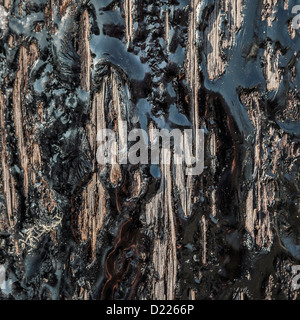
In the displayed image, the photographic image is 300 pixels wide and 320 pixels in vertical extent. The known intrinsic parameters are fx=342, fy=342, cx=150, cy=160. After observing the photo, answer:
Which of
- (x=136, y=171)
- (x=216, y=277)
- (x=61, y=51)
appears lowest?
(x=216, y=277)

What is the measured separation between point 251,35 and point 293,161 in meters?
0.13

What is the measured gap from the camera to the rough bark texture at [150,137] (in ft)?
1.05

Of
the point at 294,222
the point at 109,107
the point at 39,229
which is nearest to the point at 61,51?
the point at 109,107

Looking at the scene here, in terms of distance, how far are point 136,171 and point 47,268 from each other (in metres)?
0.13

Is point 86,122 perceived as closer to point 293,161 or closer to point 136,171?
point 136,171

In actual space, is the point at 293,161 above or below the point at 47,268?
above

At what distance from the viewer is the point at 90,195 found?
33 cm

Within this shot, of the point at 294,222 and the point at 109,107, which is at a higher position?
the point at 109,107

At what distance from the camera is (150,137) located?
0.33 m

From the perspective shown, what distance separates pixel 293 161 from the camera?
33 cm

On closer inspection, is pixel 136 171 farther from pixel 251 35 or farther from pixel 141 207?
pixel 251 35

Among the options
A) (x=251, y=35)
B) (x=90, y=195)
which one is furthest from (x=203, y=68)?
(x=90, y=195)

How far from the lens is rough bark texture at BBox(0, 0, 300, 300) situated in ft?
1.05

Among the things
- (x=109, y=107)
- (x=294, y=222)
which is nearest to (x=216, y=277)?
(x=294, y=222)
